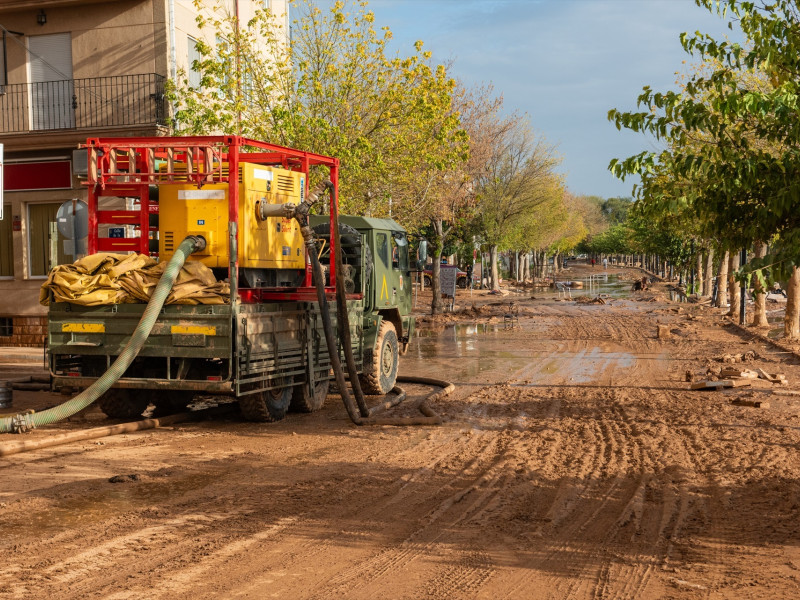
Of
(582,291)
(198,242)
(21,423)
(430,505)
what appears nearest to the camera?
(430,505)

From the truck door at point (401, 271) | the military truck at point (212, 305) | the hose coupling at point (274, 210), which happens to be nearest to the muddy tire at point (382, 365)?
the military truck at point (212, 305)

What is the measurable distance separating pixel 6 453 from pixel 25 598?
13.7 feet

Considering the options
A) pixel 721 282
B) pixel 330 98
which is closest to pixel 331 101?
pixel 330 98

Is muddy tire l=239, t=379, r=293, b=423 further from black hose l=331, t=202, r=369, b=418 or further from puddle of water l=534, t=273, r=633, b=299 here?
puddle of water l=534, t=273, r=633, b=299

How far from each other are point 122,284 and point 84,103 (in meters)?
12.5

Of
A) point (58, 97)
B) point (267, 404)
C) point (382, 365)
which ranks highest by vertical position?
point (58, 97)

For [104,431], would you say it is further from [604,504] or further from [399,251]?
[399,251]

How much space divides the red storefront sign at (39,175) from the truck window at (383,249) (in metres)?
10.1

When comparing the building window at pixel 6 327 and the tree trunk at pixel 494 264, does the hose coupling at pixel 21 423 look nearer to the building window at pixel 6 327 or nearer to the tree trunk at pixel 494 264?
the building window at pixel 6 327

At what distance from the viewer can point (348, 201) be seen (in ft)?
71.1

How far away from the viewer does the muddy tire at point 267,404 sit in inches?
411

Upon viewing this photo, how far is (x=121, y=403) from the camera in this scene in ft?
35.7

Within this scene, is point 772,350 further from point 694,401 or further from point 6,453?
point 6,453

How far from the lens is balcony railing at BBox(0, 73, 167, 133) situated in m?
20.1
